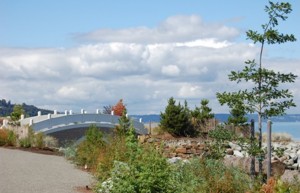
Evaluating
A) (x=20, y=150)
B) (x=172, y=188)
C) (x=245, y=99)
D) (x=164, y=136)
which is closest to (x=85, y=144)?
(x=20, y=150)

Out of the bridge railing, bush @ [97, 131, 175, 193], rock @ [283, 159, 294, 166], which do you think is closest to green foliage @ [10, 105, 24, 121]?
the bridge railing

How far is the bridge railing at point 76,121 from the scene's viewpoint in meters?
38.7

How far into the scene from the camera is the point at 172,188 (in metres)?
12.0

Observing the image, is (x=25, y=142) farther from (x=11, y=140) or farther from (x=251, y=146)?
(x=251, y=146)

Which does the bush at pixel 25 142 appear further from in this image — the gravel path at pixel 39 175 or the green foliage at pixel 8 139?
the gravel path at pixel 39 175

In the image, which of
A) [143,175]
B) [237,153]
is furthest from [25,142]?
[143,175]

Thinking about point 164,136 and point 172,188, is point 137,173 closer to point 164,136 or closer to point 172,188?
point 172,188

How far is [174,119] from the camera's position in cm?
3969

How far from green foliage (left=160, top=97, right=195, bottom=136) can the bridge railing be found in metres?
4.83

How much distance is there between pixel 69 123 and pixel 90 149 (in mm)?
19960

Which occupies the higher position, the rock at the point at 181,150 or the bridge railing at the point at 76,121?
the bridge railing at the point at 76,121

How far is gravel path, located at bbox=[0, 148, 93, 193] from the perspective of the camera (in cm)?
1524

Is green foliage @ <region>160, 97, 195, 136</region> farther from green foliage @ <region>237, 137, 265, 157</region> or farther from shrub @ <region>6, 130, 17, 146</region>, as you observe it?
green foliage @ <region>237, 137, 265, 157</region>

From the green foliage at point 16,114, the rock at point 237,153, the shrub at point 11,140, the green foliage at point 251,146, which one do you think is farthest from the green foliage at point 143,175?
the green foliage at point 16,114
